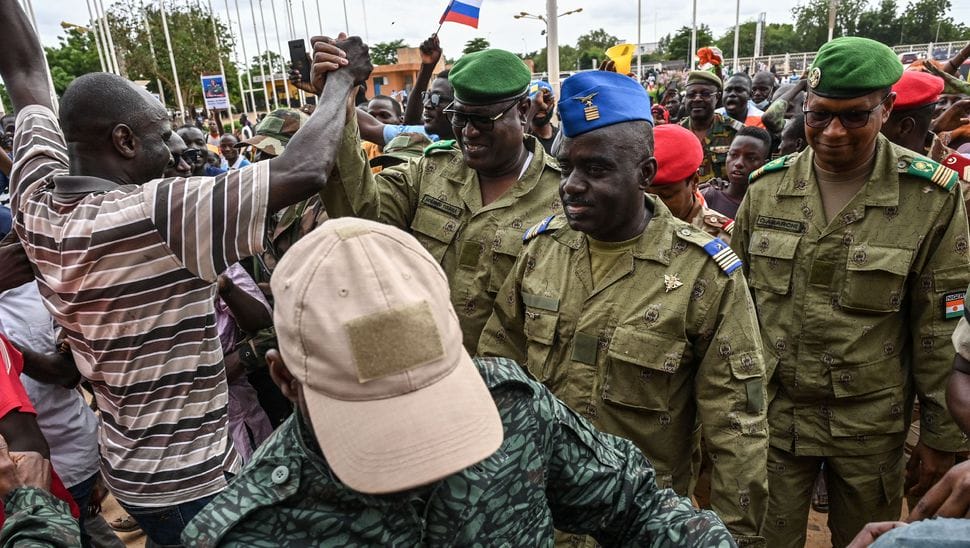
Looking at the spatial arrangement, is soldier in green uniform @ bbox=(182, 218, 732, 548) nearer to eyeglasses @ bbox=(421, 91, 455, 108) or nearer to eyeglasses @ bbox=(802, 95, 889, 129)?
eyeglasses @ bbox=(802, 95, 889, 129)

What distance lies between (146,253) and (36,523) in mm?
731

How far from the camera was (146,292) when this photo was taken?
1.84 m

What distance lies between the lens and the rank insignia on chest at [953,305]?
7.90ft

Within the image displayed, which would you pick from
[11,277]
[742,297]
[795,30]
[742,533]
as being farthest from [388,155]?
[795,30]

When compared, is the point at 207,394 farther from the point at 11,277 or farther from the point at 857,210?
the point at 857,210

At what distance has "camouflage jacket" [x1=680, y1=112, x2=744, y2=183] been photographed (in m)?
6.12

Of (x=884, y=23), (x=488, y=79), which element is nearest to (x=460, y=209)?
(x=488, y=79)

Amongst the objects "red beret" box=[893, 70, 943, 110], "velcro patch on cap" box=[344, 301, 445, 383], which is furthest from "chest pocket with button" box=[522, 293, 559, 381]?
"red beret" box=[893, 70, 943, 110]

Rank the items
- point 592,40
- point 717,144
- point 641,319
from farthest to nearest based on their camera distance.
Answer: point 592,40, point 717,144, point 641,319

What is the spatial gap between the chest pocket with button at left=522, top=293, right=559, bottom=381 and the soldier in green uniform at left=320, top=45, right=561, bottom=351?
566 millimetres

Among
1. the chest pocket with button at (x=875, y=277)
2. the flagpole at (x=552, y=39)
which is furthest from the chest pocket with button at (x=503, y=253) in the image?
the flagpole at (x=552, y=39)

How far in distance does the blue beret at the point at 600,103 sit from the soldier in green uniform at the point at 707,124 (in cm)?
404

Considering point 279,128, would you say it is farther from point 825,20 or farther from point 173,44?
point 825,20

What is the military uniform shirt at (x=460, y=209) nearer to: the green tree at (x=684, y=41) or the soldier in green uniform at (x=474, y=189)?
the soldier in green uniform at (x=474, y=189)
